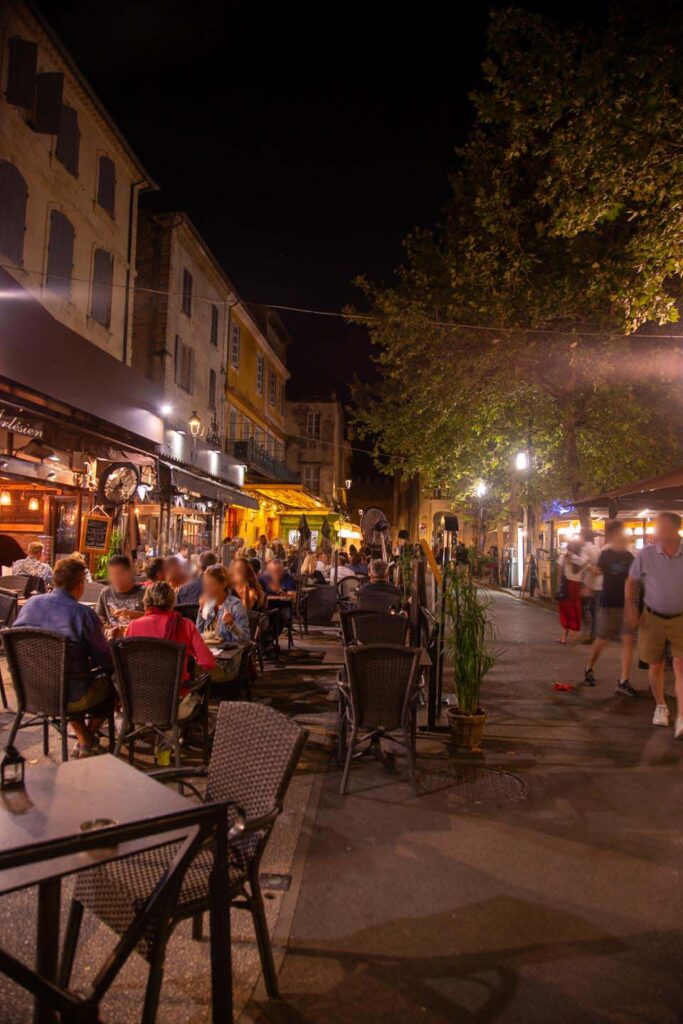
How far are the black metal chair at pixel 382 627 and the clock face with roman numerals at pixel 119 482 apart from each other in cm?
627

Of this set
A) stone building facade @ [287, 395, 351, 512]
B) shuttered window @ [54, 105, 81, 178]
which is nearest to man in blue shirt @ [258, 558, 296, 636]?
shuttered window @ [54, 105, 81, 178]

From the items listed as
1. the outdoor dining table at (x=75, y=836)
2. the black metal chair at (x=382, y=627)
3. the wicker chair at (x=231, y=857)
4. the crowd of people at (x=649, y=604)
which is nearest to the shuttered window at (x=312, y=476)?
the crowd of people at (x=649, y=604)

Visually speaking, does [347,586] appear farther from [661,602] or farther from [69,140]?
[69,140]

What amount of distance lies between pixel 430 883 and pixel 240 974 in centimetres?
120

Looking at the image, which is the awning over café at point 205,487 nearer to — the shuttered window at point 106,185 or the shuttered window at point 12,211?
the shuttered window at point 12,211

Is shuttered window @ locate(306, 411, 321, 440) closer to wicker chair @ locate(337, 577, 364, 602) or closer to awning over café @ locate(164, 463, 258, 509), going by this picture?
awning over café @ locate(164, 463, 258, 509)

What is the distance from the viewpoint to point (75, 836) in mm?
1872

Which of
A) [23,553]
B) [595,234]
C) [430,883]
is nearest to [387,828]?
[430,883]

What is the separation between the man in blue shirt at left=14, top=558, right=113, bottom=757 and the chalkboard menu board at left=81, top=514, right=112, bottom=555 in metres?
6.07

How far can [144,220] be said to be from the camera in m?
21.0

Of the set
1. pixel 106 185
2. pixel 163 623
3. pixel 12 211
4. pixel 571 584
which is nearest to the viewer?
pixel 163 623

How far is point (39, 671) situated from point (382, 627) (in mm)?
2923

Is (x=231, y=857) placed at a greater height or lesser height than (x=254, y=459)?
lesser

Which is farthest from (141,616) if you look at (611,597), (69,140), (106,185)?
(106,185)
